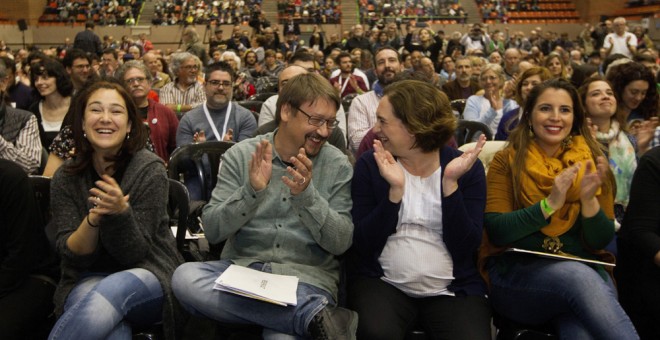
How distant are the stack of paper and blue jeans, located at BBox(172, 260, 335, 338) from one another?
49 mm

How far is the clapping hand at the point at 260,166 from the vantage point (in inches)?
82.9

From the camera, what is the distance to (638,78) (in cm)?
362

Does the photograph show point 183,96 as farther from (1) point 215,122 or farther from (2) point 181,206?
(2) point 181,206

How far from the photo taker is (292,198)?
83.3 inches

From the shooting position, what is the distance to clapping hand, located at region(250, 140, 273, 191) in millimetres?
2105

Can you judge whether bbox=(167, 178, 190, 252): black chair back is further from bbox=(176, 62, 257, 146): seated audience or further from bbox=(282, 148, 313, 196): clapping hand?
bbox=(176, 62, 257, 146): seated audience

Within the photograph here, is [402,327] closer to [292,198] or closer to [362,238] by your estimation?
[362,238]

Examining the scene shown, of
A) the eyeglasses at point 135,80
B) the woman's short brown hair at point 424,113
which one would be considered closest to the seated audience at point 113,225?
the woman's short brown hair at point 424,113

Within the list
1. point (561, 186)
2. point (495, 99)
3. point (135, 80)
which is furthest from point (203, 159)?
point (495, 99)

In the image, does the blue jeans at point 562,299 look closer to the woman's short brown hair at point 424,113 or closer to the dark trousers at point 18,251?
the woman's short brown hair at point 424,113

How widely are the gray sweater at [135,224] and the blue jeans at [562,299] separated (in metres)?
1.21

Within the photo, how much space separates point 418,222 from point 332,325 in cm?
51

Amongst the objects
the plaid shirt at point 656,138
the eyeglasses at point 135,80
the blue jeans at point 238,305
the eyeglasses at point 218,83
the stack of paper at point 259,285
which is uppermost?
the eyeglasses at point 135,80

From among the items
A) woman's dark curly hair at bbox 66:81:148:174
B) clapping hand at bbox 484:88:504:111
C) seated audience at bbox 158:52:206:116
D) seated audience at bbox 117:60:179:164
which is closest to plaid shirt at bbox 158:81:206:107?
seated audience at bbox 158:52:206:116
